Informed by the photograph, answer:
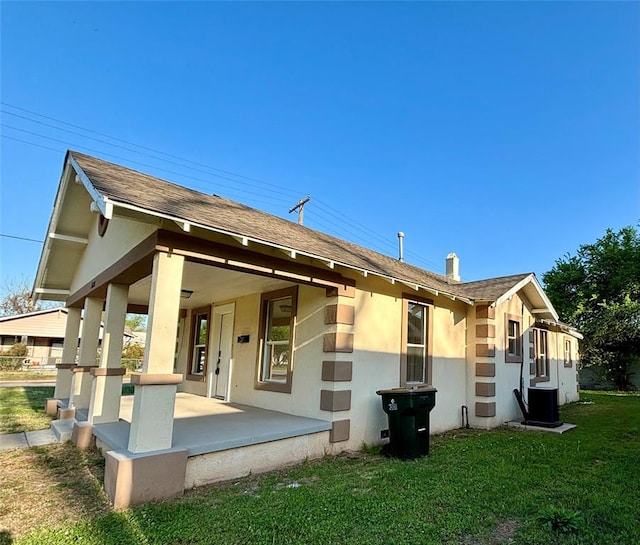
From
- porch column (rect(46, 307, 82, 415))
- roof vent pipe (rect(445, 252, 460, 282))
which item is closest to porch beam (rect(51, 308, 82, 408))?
porch column (rect(46, 307, 82, 415))

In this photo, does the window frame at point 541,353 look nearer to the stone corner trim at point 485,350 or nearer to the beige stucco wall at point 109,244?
the stone corner trim at point 485,350

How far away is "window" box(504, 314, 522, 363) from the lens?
10.1 m

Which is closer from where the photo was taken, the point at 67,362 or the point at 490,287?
the point at 67,362

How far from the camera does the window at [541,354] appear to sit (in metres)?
12.3

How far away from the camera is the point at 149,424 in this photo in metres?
4.21

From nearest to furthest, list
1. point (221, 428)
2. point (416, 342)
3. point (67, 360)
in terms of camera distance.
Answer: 1. point (221, 428)
2. point (416, 342)
3. point (67, 360)

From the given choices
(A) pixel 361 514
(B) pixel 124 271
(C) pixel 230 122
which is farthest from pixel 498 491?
(C) pixel 230 122

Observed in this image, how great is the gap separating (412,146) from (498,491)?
562 inches

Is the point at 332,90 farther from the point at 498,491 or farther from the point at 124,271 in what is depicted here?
the point at 498,491

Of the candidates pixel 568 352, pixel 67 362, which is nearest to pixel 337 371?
pixel 67 362

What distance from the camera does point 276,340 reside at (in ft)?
25.8

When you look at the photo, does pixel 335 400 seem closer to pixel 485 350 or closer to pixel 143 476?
pixel 143 476

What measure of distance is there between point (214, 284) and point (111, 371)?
2.59 m

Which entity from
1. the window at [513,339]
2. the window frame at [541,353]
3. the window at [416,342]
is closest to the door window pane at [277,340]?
the window at [416,342]
